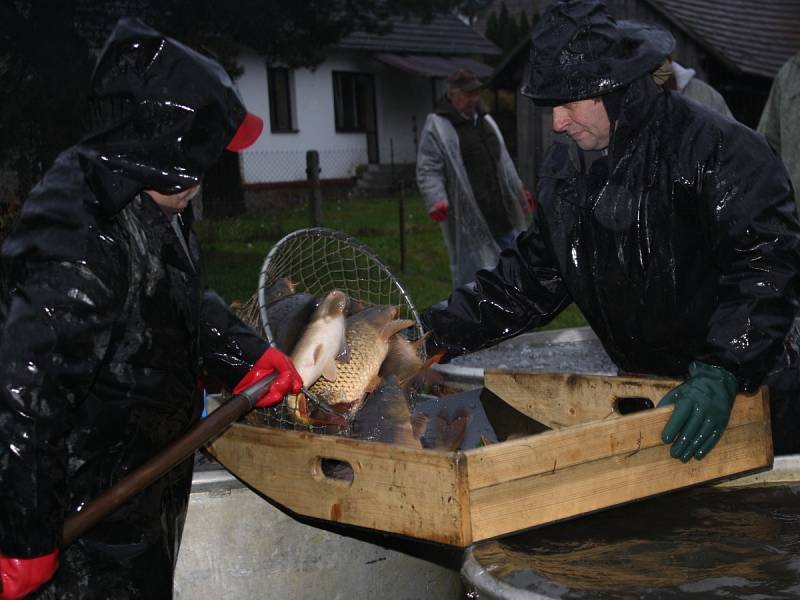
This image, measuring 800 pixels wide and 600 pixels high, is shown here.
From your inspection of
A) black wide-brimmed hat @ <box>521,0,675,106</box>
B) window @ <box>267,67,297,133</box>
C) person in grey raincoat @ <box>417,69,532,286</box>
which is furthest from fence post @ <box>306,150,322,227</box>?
window @ <box>267,67,297,133</box>

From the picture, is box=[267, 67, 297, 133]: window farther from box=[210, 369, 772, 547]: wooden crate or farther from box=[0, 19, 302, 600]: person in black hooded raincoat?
box=[0, 19, 302, 600]: person in black hooded raincoat

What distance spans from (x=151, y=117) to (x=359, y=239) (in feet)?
31.8

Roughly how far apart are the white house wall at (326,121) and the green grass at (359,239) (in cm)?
293

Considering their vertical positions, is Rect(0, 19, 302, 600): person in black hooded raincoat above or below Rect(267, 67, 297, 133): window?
above

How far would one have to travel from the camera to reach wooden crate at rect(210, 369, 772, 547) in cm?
263

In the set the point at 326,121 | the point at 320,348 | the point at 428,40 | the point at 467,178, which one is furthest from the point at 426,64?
the point at 320,348

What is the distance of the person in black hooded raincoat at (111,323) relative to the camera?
7.74 ft

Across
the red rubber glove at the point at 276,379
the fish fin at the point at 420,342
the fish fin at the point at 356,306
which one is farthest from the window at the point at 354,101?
the red rubber glove at the point at 276,379

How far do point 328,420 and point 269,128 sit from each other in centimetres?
2170

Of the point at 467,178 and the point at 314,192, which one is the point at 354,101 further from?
the point at 467,178

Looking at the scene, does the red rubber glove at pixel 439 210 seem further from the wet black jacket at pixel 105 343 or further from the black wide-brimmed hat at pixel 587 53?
the wet black jacket at pixel 105 343

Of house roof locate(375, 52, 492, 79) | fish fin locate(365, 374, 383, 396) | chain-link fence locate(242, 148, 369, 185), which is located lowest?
chain-link fence locate(242, 148, 369, 185)

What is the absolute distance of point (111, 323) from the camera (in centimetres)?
245

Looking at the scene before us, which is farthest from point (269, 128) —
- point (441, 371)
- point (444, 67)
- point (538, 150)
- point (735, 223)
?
point (735, 223)
